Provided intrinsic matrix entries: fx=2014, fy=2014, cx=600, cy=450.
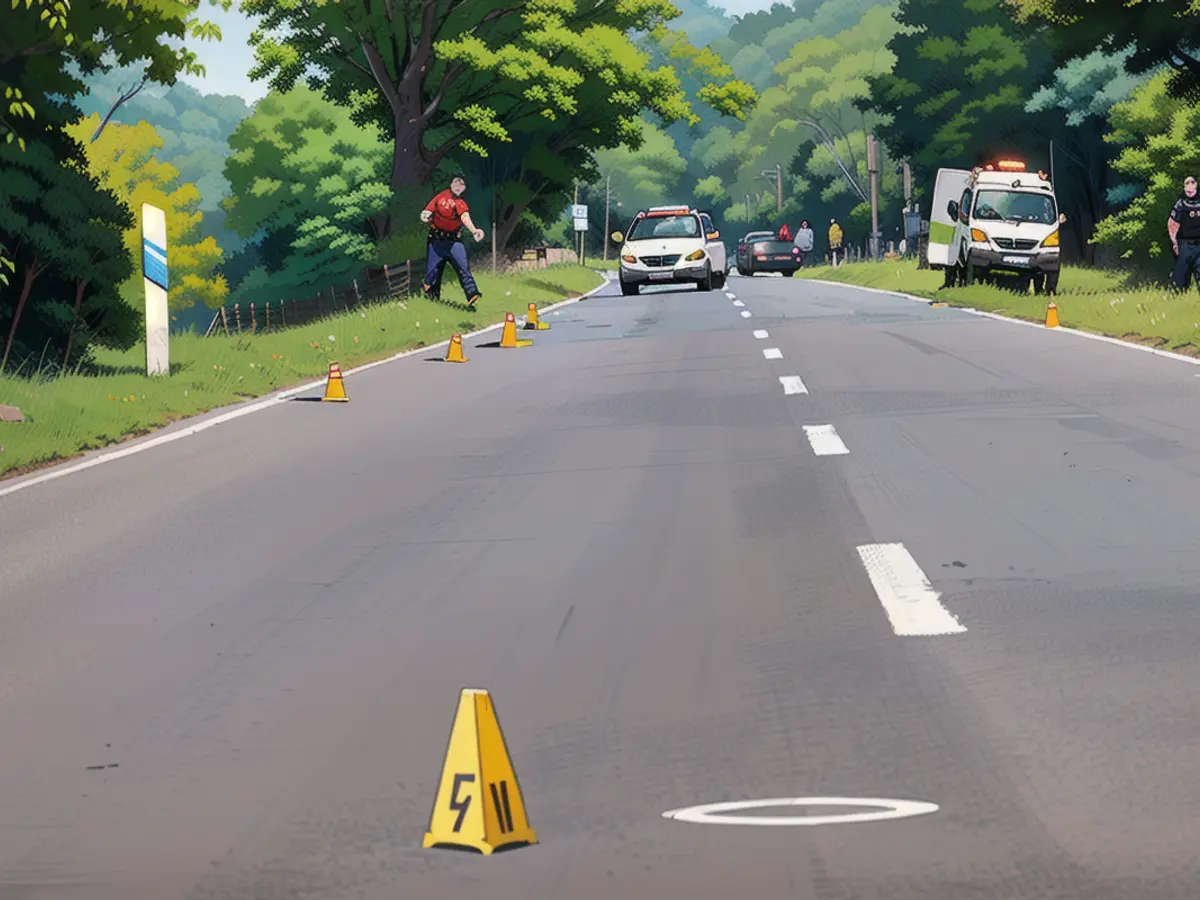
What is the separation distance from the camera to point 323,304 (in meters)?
65.2

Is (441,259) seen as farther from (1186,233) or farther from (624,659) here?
(624,659)

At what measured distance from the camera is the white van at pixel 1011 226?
3653 cm

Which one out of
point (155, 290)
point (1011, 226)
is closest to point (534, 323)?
point (1011, 226)

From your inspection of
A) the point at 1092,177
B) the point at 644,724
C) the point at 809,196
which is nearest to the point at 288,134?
the point at 809,196

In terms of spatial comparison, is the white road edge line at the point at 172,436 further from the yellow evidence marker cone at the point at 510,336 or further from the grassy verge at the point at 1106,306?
the grassy verge at the point at 1106,306

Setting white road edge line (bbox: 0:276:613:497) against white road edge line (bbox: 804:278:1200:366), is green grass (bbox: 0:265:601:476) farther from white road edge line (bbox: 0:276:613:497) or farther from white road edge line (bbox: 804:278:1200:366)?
white road edge line (bbox: 804:278:1200:366)

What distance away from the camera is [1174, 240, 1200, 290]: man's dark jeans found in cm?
2831

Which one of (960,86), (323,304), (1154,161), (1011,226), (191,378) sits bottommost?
(323,304)

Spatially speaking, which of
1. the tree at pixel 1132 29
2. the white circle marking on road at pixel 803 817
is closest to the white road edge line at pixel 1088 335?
the tree at pixel 1132 29

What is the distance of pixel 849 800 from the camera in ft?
17.1

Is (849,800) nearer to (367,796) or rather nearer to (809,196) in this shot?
(367,796)

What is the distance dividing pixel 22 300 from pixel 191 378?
178cm

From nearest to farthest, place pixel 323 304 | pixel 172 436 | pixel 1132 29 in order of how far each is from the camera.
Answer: pixel 172 436 < pixel 1132 29 < pixel 323 304

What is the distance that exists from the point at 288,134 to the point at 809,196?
3879 cm
